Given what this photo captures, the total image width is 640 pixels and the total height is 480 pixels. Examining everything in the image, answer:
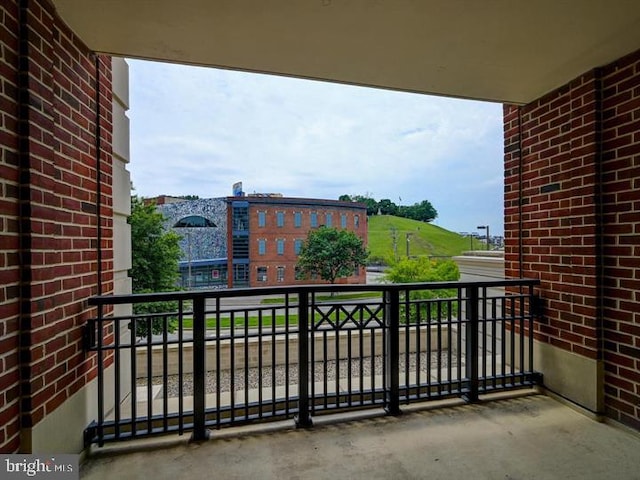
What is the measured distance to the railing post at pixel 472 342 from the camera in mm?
2283

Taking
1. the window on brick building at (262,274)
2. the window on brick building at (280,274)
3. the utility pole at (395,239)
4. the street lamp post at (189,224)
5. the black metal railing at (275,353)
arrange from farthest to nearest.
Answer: the window on brick building at (280,274)
the window on brick building at (262,274)
the utility pole at (395,239)
the street lamp post at (189,224)
the black metal railing at (275,353)

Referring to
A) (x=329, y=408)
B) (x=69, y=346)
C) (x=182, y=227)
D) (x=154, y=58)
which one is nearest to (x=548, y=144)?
(x=329, y=408)

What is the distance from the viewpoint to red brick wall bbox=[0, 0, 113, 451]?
4.07 feet

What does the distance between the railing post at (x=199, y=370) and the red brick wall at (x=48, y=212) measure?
569 millimetres

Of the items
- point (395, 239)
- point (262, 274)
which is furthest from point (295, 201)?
point (395, 239)

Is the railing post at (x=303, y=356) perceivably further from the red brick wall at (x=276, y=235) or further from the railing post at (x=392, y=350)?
the red brick wall at (x=276, y=235)

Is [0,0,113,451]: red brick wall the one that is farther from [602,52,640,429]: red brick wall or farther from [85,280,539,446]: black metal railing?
[602,52,640,429]: red brick wall

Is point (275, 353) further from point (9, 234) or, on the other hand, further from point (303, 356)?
point (9, 234)

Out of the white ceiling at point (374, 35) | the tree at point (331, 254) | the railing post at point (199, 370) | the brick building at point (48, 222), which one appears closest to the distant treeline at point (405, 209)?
the tree at point (331, 254)

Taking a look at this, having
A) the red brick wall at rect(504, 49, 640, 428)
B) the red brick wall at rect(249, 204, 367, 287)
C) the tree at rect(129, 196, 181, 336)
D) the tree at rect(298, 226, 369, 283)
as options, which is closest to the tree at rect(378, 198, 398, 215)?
the tree at rect(298, 226, 369, 283)

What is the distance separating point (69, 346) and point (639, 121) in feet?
10.9

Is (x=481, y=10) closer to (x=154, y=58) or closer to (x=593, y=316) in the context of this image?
(x=154, y=58)

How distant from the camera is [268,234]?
39.9 feet

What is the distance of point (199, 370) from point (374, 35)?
2089 mm
